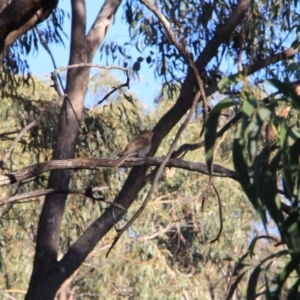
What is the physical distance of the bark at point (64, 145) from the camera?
7.21 meters

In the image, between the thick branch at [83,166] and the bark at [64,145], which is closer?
the thick branch at [83,166]

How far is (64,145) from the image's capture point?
7.58 metres

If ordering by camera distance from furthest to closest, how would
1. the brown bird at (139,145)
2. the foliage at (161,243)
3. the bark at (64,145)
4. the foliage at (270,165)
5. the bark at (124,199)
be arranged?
the foliage at (161,243) < the bark at (124,199) < the bark at (64,145) < the brown bird at (139,145) < the foliage at (270,165)

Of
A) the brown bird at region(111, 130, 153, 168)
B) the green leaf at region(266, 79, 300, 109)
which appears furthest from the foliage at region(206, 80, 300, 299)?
the brown bird at region(111, 130, 153, 168)

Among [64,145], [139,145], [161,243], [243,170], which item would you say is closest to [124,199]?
[64,145]

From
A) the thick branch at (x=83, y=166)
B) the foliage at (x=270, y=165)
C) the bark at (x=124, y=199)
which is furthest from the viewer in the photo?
the bark at (x=124, y=199)

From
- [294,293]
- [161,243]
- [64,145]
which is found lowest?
[294,293]

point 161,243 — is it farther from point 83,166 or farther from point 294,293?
point 294,293

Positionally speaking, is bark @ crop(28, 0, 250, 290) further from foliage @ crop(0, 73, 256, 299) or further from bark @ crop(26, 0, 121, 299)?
foliage @ crop(0, 73, 256, 299)

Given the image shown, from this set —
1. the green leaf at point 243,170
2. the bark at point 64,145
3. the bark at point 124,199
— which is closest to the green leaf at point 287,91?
the green leaf at point 243,170

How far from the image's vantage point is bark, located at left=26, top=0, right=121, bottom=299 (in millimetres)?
7207

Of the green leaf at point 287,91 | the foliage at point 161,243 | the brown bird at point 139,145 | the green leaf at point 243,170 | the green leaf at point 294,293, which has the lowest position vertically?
the green leaf at point 294,293

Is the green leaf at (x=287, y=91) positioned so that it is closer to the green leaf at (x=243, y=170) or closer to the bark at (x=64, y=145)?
Answer: the green leaf at (x=243, y=170)

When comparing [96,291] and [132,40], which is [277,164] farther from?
[96,291]
